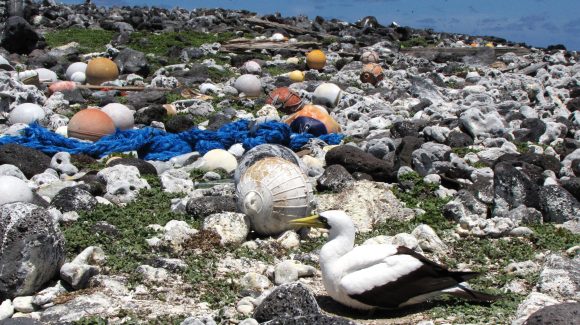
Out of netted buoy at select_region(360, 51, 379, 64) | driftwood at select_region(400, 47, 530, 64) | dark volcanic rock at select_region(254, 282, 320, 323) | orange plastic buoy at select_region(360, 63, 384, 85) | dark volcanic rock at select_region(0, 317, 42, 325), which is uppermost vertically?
driftwood at select_region(400, 47, 530, 64)

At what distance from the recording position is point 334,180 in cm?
942

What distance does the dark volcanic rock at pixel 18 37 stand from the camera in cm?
2286

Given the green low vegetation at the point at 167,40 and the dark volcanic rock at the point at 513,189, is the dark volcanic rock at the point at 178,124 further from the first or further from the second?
the green low vegetation at the point at 167,40

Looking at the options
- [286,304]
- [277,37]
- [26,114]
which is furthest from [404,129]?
[277,37]

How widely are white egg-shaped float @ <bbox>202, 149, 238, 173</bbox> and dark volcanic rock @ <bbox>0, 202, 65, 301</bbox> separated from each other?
4.43 m

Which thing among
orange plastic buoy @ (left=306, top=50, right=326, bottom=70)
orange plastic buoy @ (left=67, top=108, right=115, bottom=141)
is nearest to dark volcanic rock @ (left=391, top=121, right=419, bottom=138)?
orange plastic buoy @ (left=67, top=108, right=115, bottom=141)

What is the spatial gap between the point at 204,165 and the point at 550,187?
449cm

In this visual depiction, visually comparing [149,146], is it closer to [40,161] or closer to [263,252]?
[40,161]

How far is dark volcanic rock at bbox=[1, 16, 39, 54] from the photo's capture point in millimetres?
22861

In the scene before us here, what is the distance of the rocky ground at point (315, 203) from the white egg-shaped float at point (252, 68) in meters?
1.73

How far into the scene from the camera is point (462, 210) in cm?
850

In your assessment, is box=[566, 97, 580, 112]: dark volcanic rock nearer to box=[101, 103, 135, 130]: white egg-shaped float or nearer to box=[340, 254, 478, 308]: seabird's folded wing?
box=[101, 103, 135, 130]: white egg-shaped float

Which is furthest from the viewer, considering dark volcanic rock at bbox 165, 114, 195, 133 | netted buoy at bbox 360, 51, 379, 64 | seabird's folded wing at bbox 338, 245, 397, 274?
netted buoy at bbox 360, 51, 379, 64

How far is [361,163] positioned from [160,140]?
11.4ft
